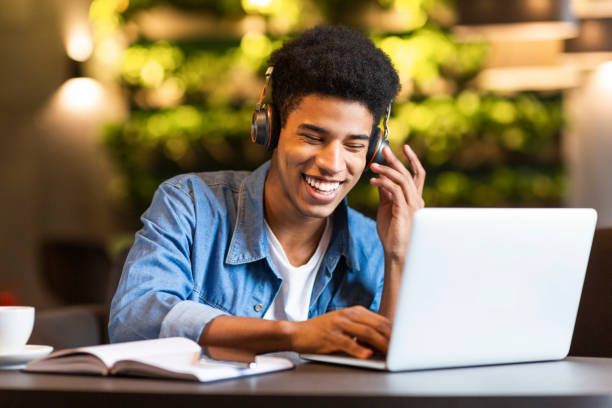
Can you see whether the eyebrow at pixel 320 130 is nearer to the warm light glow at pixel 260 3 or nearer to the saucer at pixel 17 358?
the saucer at pixel 17 358

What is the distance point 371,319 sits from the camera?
1.14 metres

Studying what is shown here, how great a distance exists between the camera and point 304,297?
173cm

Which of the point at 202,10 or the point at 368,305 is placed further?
the point at 202,10

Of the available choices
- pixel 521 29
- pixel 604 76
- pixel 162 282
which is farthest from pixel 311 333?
pixel 604 76

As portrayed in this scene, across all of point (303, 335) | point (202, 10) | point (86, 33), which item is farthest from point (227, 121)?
point (303, 335)

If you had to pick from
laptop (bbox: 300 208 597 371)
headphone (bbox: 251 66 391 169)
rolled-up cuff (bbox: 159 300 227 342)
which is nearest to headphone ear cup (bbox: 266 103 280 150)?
headphone (bbox: 251 66 391 169)

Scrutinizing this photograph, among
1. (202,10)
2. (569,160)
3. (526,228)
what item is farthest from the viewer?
(202,10)

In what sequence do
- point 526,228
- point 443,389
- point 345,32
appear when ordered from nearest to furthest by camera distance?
point 443,389, point 526,228, point 345,32

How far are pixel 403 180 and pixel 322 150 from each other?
189 mm

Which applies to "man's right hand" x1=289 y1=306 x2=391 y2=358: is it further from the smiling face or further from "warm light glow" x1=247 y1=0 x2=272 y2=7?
"warm light glow" x1=247 y1=0 x2=272 y2=7

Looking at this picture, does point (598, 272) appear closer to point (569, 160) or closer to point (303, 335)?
point (303, 335)

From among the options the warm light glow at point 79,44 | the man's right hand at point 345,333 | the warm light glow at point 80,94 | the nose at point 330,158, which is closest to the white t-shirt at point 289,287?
the nose at point 330,158

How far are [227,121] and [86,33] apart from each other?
1.17 meters

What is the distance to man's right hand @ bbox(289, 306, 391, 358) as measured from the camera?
113 cm
